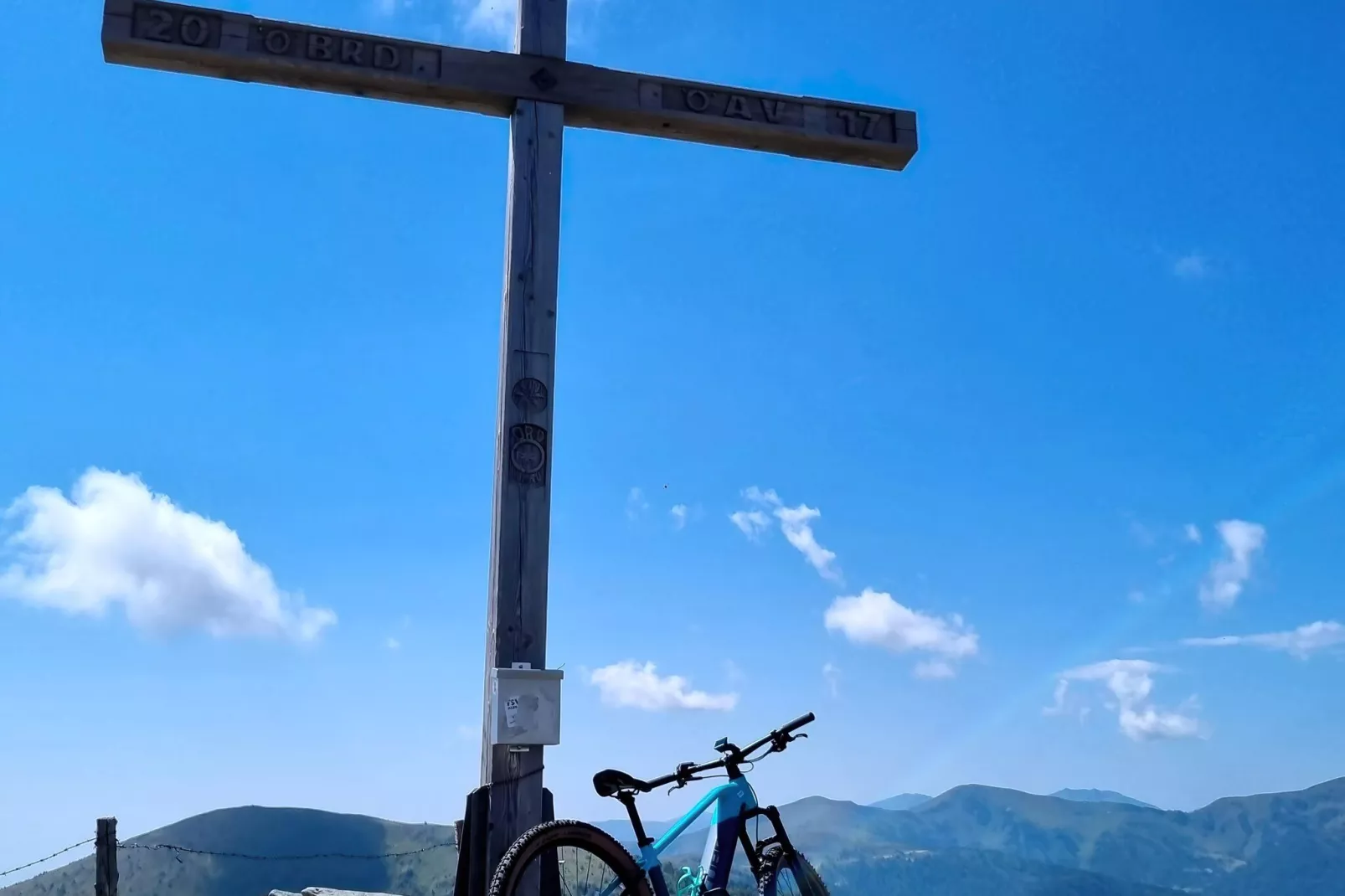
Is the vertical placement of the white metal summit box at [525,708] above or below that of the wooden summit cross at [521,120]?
below

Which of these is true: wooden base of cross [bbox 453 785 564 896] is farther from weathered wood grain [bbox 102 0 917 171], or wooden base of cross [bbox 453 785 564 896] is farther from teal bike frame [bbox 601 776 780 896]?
weathered wood grain [bbox 102 0 917 171]

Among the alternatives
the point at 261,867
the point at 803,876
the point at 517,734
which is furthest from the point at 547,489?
the point at 261,867

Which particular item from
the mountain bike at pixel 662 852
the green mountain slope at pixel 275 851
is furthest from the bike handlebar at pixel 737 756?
the green mountain slope at pixel 275 851

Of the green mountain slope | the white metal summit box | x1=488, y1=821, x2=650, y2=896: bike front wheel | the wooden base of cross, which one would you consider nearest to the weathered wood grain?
the white metal summit box

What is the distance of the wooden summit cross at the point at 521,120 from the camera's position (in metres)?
4.70

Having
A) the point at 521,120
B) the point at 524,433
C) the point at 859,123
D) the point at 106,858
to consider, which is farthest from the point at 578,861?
the point at 106,858

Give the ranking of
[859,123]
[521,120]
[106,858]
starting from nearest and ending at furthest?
[521,120]
[859,123]
[106,858]

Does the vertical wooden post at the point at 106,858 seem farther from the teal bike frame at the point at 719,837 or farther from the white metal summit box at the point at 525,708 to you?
the teal bike frame at the point at 719,837

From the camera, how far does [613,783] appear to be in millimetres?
4129

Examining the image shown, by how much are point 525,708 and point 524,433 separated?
47.5 inches

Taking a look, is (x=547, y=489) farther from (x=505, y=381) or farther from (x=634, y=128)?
(x=634, y=128)

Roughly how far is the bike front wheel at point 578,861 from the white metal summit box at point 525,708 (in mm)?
637

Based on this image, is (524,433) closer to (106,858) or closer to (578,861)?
(578,861)

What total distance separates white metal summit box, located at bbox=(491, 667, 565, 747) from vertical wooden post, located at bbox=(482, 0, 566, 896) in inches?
2.4
